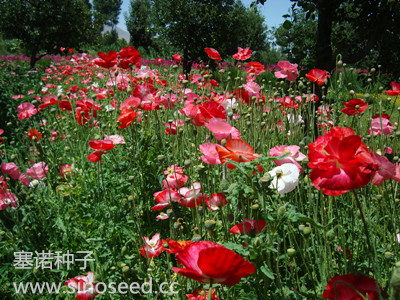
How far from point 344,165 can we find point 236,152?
0.29 meters

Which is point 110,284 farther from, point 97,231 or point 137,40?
point 137,40

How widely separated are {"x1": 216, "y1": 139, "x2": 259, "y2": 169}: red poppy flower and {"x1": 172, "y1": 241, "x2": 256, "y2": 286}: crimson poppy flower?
283 mm

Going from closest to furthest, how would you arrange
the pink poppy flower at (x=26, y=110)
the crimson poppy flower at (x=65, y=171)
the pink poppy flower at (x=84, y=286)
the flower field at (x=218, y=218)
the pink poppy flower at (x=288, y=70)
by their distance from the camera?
the flower field at (x=218, y=218) → the pink poppy flower at (x=84, y=286) → the crimson poppy flower at (x=65, y=171) → the pink poppy flower at (x=288, y=70) → the pink poppy flower at (x=26, y=110)

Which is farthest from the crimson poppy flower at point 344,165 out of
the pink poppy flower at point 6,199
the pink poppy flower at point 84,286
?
the pink poppy flower at point 6,199

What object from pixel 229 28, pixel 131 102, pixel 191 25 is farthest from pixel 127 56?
pixel 229 28

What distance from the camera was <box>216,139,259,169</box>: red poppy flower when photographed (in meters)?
0.86

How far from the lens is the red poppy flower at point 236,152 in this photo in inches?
33.7

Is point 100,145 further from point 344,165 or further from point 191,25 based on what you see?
point 191,25

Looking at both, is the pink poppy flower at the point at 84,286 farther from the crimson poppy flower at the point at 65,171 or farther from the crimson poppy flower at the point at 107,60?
the crimson poppy flower at the point at 107,60

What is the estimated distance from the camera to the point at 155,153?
2105mm

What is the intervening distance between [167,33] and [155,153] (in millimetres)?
7329

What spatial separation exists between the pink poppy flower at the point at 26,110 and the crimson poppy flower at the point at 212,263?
210 centimetres

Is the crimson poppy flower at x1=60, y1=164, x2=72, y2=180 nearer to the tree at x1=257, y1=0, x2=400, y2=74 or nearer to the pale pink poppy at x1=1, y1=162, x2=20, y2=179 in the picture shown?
the pale pink poppy at x1=1, y1=162, x2=20, y2=179

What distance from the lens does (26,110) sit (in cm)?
234
